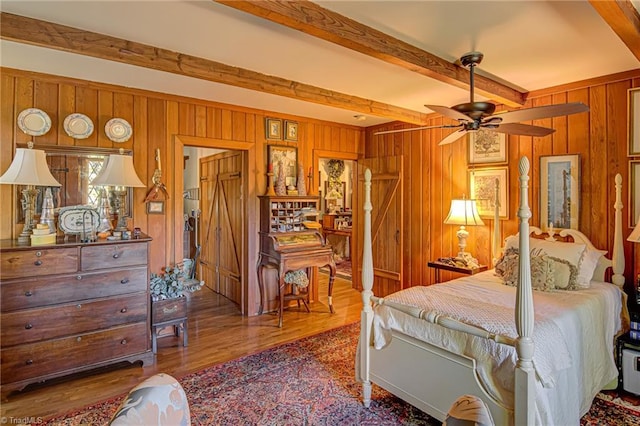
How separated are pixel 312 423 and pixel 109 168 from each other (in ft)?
9.26

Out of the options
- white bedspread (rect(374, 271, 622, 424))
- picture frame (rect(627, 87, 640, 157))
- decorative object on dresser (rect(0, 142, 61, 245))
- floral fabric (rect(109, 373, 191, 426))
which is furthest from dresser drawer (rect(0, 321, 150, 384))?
picture frame (rect(627, 87, 640, 157))

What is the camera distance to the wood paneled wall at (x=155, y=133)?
121 inches

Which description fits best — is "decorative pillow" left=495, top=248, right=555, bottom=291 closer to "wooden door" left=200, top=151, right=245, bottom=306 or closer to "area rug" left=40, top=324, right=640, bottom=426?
"area rug" left=40, top=324, right=640, bottom=426

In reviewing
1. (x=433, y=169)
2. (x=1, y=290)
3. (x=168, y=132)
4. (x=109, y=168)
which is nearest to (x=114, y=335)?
(x=1, y=290)

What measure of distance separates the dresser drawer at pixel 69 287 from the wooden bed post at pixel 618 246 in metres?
4.30

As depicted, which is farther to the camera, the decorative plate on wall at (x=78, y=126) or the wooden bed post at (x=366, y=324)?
the decorative plate on wall at (x=78, y=126)

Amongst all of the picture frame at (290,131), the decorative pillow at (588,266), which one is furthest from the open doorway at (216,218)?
the decorative pillow at (588,266)

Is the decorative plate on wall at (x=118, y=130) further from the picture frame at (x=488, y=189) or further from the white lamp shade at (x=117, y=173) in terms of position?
the picture frame at (x=488, y=189)

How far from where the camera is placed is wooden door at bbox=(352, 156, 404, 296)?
4.99m

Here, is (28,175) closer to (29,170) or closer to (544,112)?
(29,170)

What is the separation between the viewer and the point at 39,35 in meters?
2.26

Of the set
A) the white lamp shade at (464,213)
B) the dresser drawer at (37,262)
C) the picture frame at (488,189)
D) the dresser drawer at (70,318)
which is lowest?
the dresser drawer at (70,318)

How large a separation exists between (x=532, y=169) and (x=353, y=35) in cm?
267

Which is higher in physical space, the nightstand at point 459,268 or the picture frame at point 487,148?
the picture frame at point 487,148
